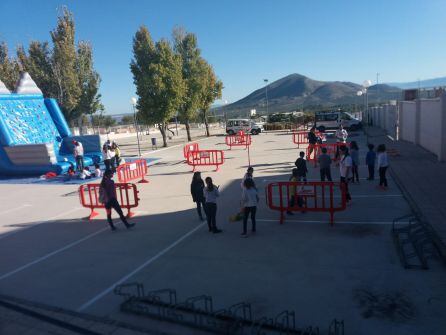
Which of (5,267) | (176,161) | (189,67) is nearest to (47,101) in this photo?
(176,161)

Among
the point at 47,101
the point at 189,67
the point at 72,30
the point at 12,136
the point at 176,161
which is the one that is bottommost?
the point at 176,161

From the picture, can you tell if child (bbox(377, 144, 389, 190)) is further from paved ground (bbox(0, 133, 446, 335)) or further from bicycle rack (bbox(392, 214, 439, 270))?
bicycle rack (bbox(392, 214, 439, 270))

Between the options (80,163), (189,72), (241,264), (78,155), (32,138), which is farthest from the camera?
(189,72)

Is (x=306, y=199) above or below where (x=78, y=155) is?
below

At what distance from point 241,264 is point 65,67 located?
122 feet

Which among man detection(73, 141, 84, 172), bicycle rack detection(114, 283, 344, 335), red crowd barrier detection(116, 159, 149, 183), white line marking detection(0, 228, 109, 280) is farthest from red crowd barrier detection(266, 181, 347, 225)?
man detection(73, 141, 84, 172)

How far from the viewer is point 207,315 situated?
16.8 ft

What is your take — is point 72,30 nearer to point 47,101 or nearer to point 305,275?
point 47,101

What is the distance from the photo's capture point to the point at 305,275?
21.0 feet

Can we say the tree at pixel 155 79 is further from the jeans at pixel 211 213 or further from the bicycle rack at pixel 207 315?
the bicycle rack at pixel 207 315

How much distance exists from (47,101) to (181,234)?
62.9ft

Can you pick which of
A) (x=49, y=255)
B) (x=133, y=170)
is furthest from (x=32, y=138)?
(x=49, y=255)

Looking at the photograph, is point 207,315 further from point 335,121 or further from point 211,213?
point 335,121

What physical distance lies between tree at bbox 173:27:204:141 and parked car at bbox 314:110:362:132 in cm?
1158
